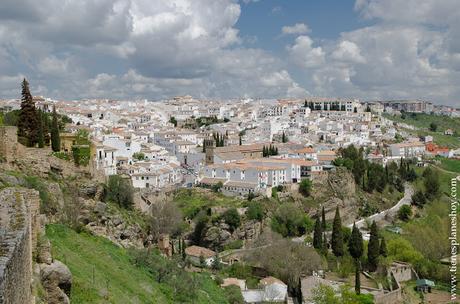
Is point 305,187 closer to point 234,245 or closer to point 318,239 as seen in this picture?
point 234,245

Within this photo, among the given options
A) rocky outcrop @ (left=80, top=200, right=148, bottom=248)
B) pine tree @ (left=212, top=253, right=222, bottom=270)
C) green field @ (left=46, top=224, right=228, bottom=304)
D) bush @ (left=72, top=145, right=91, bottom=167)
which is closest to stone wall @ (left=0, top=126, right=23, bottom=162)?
bush @ (left=72, top=145, right=91, bottom=167)

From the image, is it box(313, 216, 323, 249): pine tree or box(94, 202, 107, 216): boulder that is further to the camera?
box(313, 216, 323, 249): pine tree

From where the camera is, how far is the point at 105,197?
99.5ft

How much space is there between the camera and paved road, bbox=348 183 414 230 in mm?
54250

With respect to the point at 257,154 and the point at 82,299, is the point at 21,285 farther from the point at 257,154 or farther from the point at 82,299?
the point at 257,154

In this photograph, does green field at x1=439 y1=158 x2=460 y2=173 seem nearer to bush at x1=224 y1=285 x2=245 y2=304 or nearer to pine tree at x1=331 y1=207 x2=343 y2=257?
pine tree at x1=331 y1=207 x2=343 y2=257

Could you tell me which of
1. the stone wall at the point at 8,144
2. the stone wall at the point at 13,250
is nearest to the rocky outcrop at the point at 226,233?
the stone wall at the point at 8,144

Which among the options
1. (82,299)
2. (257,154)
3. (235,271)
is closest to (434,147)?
(257,154)

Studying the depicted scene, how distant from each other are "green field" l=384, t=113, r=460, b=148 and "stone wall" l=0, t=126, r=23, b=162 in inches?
4026

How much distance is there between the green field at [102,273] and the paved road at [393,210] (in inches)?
1374

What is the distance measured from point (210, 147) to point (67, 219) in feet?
135

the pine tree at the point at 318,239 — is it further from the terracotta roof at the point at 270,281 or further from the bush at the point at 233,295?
the bush at the point at 233,295

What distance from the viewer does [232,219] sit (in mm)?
45438

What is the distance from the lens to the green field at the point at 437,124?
11396 centimetres
